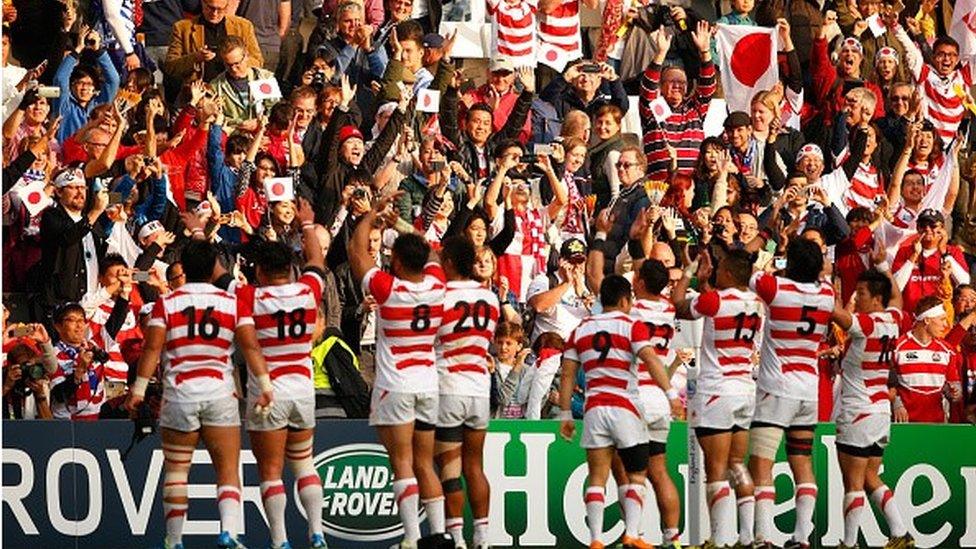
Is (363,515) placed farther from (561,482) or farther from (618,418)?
(618,418)

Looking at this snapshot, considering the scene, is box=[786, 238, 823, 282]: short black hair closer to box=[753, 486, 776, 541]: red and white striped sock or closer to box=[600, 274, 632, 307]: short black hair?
box=[600, 274, 632, 307]: short black hair

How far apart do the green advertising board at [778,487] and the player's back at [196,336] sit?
3246mm

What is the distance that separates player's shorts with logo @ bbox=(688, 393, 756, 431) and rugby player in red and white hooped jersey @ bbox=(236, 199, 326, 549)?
268 centimetres

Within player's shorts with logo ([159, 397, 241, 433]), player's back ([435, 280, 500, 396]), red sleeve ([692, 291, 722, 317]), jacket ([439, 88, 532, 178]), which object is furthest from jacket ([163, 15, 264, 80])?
red sleeve ([692, 291, 722, 317])

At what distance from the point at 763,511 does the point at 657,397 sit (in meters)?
1.06

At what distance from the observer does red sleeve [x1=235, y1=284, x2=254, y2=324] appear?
14.0m

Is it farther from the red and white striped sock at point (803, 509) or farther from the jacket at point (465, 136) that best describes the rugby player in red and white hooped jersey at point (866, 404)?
the jacket at point (465, 136)

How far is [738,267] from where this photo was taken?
50.0ft

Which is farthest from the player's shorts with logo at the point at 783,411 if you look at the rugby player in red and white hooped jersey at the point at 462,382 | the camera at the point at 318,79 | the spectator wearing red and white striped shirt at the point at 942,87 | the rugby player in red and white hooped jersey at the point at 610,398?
the spectator wearing red and white striped shirt at the point at 942,87

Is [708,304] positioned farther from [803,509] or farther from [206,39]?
[206,39]

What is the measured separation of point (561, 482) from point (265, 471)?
3.39 meters

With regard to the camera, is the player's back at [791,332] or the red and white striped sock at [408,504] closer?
the red and white striped sock at [408,504]

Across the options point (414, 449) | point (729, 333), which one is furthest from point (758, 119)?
point (414, 449)

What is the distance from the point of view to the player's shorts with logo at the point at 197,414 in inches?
551
